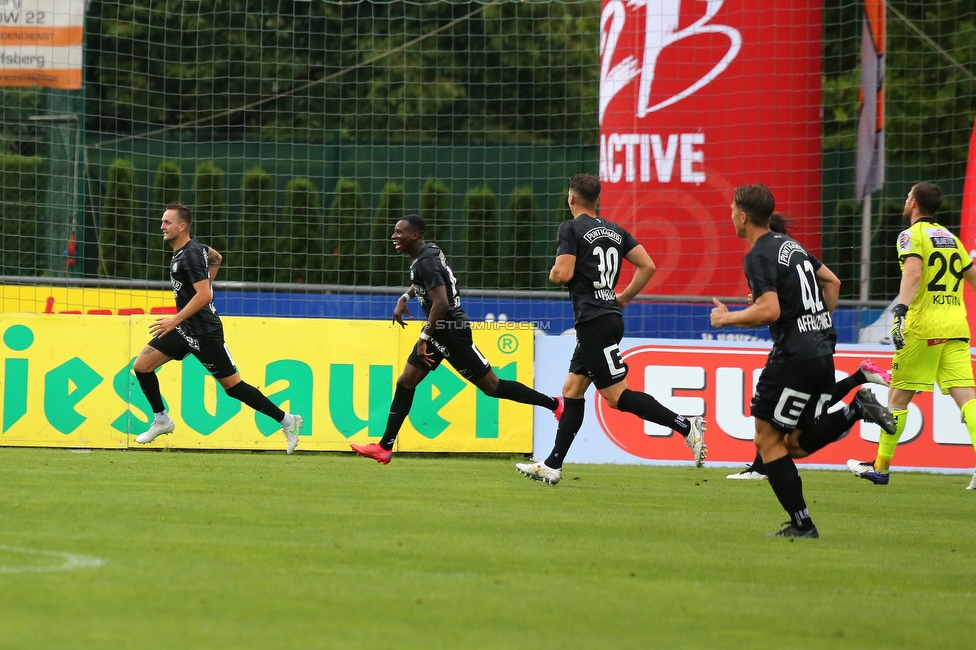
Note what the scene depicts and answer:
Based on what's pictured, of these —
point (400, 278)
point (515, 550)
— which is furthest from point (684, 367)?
point (400, 278)

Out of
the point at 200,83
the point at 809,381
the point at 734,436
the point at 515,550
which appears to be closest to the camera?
the point at 515,550

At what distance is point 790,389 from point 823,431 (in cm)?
53

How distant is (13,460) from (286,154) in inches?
596

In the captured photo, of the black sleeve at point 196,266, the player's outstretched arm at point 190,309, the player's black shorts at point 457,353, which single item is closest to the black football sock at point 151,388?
the player's outstretched arm at point 190,309

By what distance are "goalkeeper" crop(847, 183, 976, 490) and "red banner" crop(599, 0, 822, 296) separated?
4.93 m

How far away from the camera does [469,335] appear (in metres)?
10.8

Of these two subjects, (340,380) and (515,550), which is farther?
(340,380)

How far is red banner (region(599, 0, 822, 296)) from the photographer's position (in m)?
15.4

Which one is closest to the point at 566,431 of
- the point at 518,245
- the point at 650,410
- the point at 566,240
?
the point at 650,410

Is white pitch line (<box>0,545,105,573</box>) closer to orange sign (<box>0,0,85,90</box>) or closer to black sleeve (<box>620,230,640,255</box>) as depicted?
black sleeve (<box>620,230,640,255</box>)

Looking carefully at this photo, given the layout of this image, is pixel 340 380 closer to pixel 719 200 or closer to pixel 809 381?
pixel 719 200

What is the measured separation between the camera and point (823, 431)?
7.36 m

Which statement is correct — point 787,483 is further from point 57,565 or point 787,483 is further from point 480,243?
point 480,243

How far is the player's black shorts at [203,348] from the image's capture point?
449 inches
